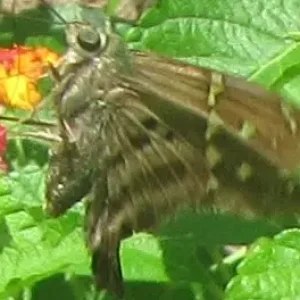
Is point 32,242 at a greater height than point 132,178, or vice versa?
point 132,178

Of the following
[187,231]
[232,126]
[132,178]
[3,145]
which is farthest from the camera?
[3,145]

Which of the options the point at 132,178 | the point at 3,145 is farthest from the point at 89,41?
the point at 3,145

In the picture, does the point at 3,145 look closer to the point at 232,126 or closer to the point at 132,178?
the point at 132,178

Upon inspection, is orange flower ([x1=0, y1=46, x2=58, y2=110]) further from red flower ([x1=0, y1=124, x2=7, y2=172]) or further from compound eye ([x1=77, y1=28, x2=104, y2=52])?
compound eye ([x1=77, y1=28, x2=104, y2=52])

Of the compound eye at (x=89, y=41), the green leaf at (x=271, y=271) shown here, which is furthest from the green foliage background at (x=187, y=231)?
the compound eye at (x=89, y=41)

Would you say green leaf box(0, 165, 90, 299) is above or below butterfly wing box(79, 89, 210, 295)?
below

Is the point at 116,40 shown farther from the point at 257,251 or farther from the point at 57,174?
the point at 257,251

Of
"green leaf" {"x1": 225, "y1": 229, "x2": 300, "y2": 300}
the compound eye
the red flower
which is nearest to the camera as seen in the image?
"green leaf" {"x1": 225, "y1": 229, "x2": 300, "y2": 300}

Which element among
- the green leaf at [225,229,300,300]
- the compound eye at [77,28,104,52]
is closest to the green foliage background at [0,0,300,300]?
the green leaf at [225,229,300,300]
